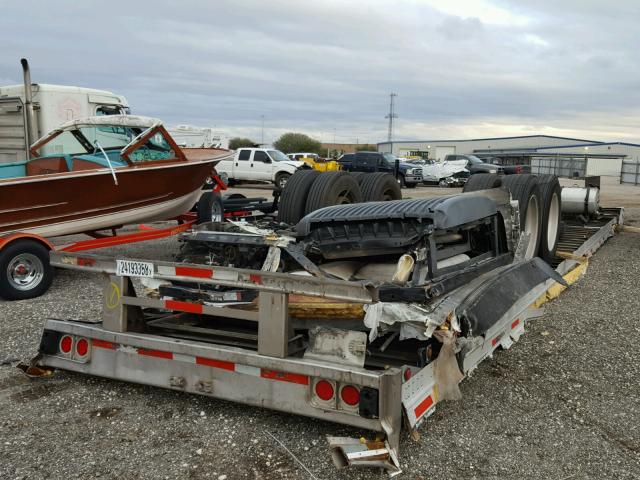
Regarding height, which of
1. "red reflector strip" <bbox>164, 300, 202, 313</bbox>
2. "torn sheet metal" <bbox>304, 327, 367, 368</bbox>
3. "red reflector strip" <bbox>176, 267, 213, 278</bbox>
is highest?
"red reflector strip" <bbox>176, 267, 213, 278</bbox>

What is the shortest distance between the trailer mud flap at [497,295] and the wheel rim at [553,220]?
11.1 feet

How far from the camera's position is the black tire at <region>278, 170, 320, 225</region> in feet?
19.7

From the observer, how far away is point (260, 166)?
2383 centimetres

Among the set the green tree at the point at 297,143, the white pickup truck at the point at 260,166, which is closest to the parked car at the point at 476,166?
the white pickup truck at the point at 260,166

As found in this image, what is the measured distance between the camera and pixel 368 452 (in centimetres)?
278

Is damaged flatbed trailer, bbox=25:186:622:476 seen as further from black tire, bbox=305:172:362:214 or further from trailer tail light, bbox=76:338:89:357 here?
black tire, bbox=305:172:362:214

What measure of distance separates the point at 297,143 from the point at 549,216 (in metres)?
68.5

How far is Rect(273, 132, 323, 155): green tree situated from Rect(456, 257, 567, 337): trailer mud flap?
2717 inches

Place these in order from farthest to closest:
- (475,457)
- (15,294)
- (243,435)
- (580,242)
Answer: (580,242) < (15,294) < (243,435) < (475,457)

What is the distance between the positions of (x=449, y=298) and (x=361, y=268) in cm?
95

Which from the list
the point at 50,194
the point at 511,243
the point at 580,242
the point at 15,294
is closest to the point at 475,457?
the point at 511,243

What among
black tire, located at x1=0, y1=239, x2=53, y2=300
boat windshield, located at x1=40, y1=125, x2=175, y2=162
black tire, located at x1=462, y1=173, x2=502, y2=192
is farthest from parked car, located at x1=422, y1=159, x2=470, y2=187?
black tire, located at x1=0, y1=239, x2=53, y2=300

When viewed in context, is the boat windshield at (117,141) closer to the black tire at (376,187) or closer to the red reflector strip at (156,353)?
the black tire at (376,187)

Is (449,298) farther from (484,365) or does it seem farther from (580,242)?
(580,242)
